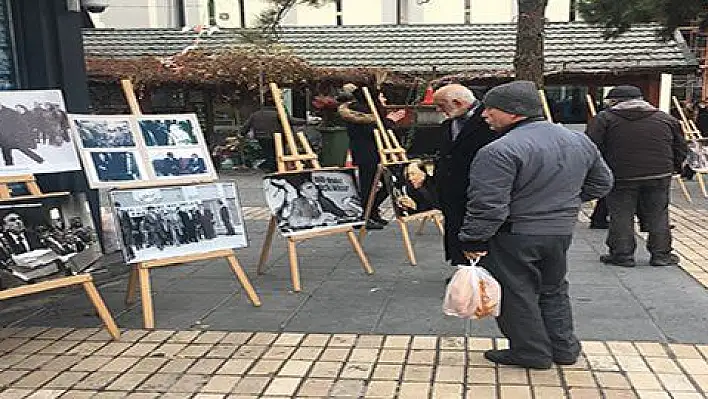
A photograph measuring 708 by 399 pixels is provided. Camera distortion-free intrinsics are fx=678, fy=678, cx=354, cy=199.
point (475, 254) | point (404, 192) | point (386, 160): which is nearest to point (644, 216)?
point (404, 192)

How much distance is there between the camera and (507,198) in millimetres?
3254

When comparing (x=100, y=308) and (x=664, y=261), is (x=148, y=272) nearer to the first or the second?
(x=100, y=308)

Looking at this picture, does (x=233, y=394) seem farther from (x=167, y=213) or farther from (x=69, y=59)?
(x=69, y=59)

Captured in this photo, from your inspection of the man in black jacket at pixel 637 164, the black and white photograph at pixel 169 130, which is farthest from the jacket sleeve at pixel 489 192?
the man in black jacket at pixel 637 164

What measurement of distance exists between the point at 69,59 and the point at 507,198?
4.29 meters

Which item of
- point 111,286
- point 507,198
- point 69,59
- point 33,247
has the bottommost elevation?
point 111,286

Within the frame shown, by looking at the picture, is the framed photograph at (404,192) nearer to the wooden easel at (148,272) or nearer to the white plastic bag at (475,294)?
the wooden easel at (148,272)

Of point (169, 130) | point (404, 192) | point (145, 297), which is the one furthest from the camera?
point (404, 192)

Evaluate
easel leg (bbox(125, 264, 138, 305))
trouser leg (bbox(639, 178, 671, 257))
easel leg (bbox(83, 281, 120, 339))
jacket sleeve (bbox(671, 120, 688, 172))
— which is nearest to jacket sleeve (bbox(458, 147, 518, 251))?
easel leg (bbox(83, 281, 120, 339))

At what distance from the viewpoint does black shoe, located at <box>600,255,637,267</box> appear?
5746mm

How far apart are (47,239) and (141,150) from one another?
964 millimetres

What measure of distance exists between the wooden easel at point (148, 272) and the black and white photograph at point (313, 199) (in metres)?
0.56

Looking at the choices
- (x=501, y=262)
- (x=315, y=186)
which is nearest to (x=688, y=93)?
(x=315, y=186)

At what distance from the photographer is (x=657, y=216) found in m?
5.71
